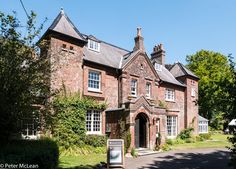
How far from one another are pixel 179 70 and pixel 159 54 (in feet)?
12.0

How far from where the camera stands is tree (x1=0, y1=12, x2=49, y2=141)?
1080 centimetres

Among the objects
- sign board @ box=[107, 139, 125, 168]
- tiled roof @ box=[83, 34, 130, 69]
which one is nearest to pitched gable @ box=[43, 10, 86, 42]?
tiled roof @ box=[83, 34, 130, 69]

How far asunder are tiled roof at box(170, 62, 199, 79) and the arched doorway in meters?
13.0

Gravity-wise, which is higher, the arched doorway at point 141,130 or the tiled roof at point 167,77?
the tiled roof at point 167,77

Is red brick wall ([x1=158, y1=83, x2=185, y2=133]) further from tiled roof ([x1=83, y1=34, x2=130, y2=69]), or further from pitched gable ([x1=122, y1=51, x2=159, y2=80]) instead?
tiled roof ([x1=83, y1=34, x2=130, y2=69])

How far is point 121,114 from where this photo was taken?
21797 millimetres

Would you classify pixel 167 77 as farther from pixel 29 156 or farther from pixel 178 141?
pixel 29 156

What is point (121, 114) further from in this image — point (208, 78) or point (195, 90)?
point (208, 78)

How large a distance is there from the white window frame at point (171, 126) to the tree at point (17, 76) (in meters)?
21.7

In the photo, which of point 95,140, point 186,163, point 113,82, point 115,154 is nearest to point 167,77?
point 113,82

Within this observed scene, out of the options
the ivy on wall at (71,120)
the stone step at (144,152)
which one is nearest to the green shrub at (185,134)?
the stone step at (144,152)

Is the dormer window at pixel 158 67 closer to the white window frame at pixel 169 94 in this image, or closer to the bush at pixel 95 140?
the white window frame at pixel 169 94

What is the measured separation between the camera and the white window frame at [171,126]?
3089cm

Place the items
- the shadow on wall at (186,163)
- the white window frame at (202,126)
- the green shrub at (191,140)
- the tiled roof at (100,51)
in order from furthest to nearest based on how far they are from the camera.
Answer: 1. the white window frame at (202,126)
2. the green shrub at (191,140)
3. the tiled roof at (100,51)
4. the shadow on wall at (186,163)
